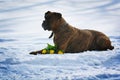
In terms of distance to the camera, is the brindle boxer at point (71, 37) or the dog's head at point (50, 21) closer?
the dog's head at point (50, 21)

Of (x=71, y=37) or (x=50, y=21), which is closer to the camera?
(x=50, y=21)

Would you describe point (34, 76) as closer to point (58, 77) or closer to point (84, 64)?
point (58, 77)

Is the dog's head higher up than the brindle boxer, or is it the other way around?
the dog's head

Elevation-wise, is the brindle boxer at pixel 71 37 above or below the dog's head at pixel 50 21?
below

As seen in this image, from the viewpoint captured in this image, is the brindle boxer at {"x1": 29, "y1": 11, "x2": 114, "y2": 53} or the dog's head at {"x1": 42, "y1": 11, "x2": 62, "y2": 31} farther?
the brindle boxer at {"x1": 29, "y1": 11, "x2": 114, "y2": 53}

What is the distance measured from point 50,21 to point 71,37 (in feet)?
3.11

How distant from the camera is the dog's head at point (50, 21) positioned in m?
10.9

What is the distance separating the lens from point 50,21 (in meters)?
11.0

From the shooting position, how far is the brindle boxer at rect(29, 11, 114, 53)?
11086 mm

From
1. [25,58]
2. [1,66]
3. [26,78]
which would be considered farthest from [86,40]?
[26,78]

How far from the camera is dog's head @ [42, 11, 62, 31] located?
35.9 feet

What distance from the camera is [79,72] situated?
8.05 m

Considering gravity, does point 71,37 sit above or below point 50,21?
below

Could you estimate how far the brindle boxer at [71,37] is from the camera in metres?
11.1
